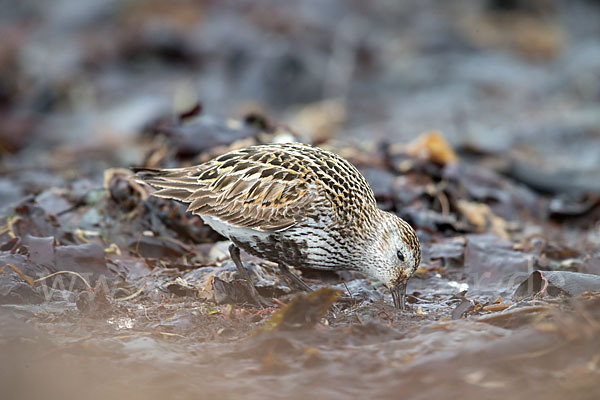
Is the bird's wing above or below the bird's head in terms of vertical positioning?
above

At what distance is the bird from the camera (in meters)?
5.06

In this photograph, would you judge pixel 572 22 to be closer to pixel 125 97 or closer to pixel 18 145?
pixel 125 97

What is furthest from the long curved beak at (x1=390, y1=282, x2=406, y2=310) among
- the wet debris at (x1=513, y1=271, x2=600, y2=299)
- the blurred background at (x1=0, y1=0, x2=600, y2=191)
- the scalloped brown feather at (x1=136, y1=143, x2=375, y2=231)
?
the blurred background at (x1=0, y1=0, x2=600, y2=191)

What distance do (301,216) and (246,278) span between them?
60 centimetres

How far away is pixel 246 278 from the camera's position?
16.9 feet

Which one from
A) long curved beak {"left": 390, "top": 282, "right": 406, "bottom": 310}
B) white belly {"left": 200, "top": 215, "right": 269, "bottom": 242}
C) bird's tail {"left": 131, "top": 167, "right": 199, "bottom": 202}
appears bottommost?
long curved beak {"left": 390, "top": 282, "right": 406, "bottom": 310}

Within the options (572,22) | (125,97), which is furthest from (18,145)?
(572,22)

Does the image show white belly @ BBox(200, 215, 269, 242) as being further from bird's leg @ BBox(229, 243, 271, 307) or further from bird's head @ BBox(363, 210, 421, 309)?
bird's head @ BBox(363, 210, 421, 309)

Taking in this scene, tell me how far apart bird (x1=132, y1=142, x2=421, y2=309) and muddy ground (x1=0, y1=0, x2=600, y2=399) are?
11.6 inches

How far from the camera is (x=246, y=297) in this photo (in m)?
5.04

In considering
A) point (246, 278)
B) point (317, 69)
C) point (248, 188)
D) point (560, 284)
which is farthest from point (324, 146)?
point (317, 69)

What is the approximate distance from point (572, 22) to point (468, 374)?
Result: 15.5 m

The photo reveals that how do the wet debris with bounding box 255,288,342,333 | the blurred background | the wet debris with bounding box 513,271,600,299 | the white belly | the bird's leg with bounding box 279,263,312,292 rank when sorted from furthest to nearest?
the blurred background
the bird's leg with bounding box 279,263,312,292
the white belly
the wet debris with bounding box 513,271,600,299
the wet debris with bounding box 255,288,342,333

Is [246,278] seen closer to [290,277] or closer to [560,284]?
[290,277]
